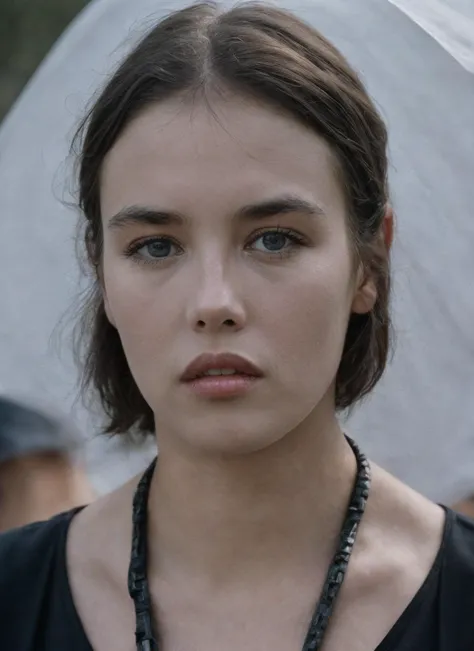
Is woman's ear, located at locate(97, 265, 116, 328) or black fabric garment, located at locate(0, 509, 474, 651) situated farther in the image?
woman's ear, located at locate(97, 265, 116, 328)

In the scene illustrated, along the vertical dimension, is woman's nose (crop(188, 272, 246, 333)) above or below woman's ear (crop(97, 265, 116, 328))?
above

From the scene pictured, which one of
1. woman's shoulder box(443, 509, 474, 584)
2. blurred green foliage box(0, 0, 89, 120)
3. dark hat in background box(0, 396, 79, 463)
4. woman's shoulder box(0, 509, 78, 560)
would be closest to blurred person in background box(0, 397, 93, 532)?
dark hat in background box(0, 396, 79, 463)

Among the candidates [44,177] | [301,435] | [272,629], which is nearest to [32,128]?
[44,177]

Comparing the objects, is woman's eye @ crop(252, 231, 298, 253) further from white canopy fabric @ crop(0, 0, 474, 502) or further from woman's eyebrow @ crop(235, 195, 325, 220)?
white canopy fabric @ crop(0, 0, 474, 502)

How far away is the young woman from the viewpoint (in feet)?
4.67

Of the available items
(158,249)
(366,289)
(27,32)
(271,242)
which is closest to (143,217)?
(158,249)

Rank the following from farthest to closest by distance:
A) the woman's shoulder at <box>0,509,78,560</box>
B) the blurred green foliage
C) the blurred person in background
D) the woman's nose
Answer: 1. the blurred green foliage
2. the blurred person in background
3. the woman's shoulder at <box>0,509,78,560</box>
4. the woman's nose

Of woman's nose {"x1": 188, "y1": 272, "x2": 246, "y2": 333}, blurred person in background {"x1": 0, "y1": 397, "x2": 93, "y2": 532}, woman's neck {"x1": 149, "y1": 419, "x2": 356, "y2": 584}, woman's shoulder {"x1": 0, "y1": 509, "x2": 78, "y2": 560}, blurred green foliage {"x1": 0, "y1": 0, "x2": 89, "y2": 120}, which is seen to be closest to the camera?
woman's nose {"x1": 188, "y1": 272, "x2": 246, "y2": 333}

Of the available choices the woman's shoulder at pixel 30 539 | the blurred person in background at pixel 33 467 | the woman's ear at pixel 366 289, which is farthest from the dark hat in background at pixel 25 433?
the woman's ear at pixel 366 289

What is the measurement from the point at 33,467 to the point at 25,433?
6 centimetres

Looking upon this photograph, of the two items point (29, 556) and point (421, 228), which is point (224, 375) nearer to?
point (29, 556)

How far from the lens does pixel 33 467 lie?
7.04 feet

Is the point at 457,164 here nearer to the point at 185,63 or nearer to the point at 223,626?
the point at 185,63

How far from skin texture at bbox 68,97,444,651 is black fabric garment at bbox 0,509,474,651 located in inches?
0.8
